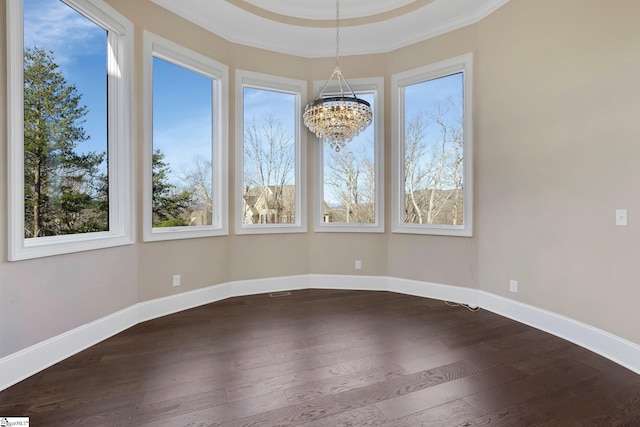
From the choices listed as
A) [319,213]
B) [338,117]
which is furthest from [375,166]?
[338,117]

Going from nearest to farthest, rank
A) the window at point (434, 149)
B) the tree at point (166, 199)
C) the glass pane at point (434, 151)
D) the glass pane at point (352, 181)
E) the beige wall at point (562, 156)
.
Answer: the beige wall at point (562, 156), the tree at point (166, 199), the window at point (434, 149), the glass pane at point (434, 151), the glass pane at point (352, 181)

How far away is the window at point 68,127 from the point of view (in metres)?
2.08

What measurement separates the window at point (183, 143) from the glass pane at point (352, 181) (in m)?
1.37

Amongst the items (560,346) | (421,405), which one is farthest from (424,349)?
(560,346)

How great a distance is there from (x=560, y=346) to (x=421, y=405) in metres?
1.57

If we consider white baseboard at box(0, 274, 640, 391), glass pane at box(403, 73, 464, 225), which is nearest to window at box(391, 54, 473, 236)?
glass pane at box(403, 73, 464, 225)

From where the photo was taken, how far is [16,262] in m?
2.06

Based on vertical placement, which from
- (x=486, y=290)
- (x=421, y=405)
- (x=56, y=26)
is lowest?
(x=421, y=405)

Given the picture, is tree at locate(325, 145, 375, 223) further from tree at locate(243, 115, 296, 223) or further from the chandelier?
the chandelier

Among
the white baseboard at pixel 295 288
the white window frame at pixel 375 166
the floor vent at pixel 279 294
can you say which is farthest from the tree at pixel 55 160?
the white window frame at pixel 375 166

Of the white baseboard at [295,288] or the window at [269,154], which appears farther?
the window at [269,154]

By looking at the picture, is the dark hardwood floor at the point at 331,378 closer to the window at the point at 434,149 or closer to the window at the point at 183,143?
the window at the point at 183,143

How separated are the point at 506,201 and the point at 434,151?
105cm

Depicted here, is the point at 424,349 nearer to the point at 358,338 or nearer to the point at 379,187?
the point at 358,338
